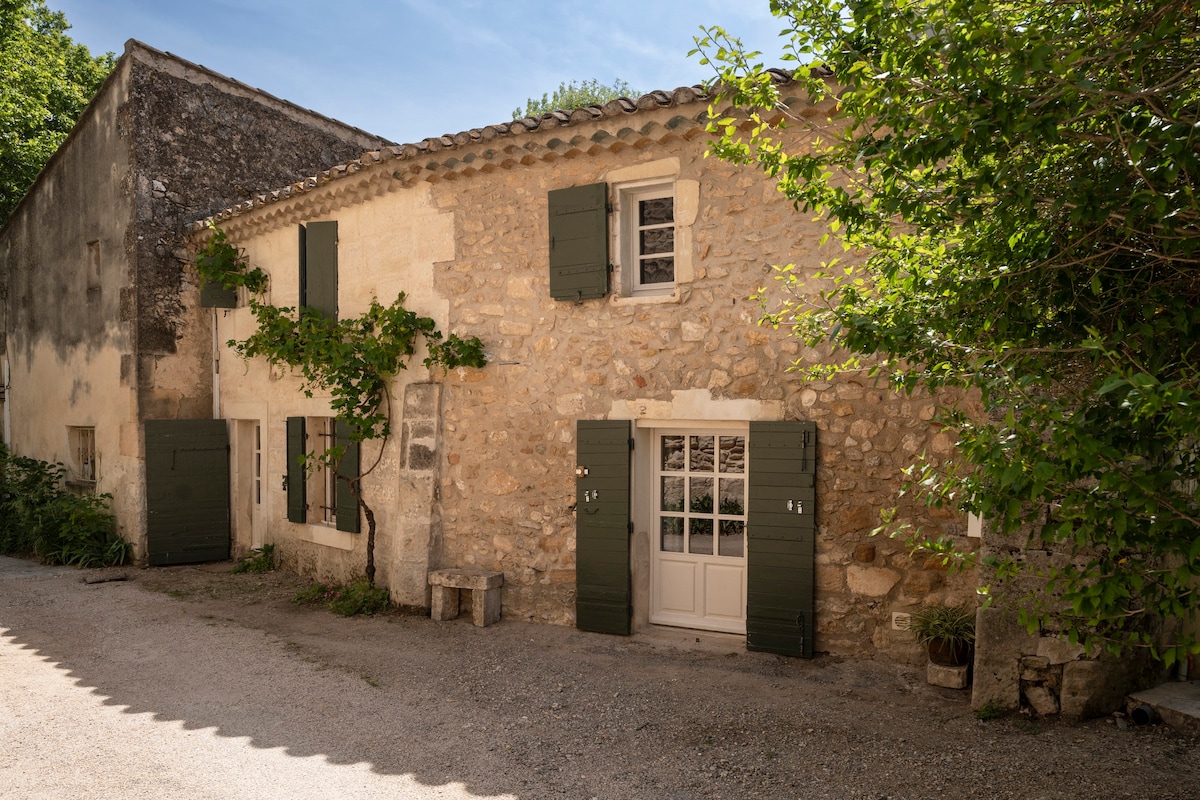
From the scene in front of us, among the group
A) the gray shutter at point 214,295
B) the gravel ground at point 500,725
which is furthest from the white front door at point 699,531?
the gray shutter at point 214,295

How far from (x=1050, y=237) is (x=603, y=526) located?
4343mm

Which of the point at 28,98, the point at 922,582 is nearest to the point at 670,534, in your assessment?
the point at 922,582

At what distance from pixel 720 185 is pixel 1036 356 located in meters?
3.65

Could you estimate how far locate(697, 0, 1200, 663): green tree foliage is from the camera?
2.26 meters

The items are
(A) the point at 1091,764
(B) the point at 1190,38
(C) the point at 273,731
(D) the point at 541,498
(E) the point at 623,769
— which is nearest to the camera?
(B) the point at 1190,38

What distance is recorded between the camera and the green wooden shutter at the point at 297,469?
28.7 ft

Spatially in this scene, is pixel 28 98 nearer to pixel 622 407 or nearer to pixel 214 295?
pixel 214 295

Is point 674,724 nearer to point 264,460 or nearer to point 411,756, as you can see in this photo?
point 411,756

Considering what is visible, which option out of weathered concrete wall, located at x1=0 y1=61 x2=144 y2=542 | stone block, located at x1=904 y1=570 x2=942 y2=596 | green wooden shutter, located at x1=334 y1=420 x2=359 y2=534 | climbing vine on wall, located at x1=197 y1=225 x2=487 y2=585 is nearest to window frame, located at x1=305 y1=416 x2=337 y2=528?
climbing vine on wall, located at x1=197 y1=225 x2=487 y2=585

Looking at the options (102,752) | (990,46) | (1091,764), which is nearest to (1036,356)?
(990,46)

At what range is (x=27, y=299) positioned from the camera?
11852mm

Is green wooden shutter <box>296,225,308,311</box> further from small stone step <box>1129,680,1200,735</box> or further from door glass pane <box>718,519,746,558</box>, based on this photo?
small stone step <box>1129,680,1200,735</box>

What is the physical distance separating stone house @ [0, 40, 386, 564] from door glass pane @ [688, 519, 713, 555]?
6.36 m

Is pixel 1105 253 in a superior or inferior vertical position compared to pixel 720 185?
inferior
